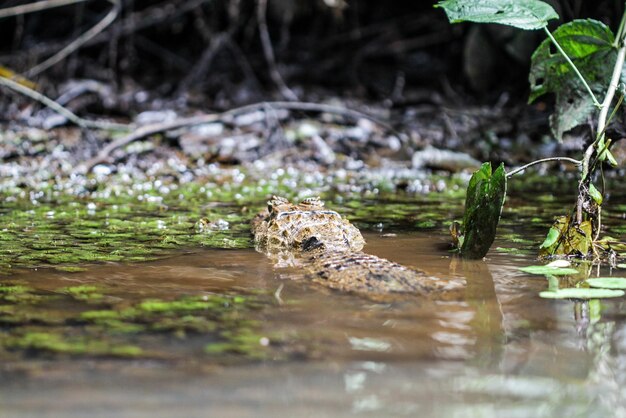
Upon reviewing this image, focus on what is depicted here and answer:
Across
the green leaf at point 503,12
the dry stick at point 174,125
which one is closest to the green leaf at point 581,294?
the green leaf at point 503,12

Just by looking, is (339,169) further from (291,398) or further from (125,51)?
(291,398)

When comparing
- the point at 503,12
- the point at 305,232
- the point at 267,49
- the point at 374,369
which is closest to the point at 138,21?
the point at 267,49

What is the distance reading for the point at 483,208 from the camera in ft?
7.95

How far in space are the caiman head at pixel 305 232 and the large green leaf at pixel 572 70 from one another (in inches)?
40.6

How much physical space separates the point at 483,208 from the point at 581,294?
509 mm

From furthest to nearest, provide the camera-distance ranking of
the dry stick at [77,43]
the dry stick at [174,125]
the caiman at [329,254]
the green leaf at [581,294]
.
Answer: the dry stick at [77,43], the dry stick at [174,125], the caiman at [329,254], the green leaf at [581,294]

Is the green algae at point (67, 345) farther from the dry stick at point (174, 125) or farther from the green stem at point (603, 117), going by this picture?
the dry stick at point (174, 125)

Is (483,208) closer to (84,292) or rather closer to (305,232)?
(305,232)

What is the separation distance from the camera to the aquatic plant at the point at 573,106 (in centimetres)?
244

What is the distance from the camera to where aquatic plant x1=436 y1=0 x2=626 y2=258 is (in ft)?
8.00

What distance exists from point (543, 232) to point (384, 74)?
20.7ft

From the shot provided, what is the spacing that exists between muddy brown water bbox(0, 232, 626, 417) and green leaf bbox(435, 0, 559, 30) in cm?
99

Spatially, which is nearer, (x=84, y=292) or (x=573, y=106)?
(x=84, y=292)

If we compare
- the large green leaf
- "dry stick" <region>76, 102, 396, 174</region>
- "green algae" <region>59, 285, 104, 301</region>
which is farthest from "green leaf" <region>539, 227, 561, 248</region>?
"dry stick" <region>76, 102, 396, 174</region>
